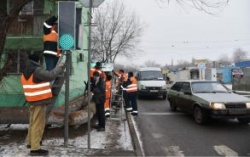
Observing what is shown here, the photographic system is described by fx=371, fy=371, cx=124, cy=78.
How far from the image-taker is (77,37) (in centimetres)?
827

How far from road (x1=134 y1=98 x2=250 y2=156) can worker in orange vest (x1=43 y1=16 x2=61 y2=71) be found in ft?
10.5

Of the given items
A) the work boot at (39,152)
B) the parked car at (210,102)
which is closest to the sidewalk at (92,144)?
the work boot at (39,152)

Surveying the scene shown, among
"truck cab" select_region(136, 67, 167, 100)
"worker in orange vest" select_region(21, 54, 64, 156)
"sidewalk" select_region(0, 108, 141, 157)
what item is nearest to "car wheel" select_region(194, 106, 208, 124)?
"sidewalk" select_region(0, 108, 141, 157)

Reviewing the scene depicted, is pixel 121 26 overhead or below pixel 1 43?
overhead

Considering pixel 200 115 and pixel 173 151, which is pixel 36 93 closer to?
pixel 173 151

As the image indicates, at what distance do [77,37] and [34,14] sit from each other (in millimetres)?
9368

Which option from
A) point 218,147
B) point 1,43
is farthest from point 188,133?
point 1,43

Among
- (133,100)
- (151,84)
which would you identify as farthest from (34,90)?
(151,84)

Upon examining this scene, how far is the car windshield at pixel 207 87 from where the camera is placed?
14.1m

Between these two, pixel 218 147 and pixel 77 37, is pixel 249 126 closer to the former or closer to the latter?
pixel 218 147

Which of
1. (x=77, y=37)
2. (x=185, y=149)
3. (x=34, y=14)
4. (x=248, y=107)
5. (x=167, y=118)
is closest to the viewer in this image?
(x=77, y=37)

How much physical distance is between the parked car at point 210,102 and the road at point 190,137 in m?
0.45

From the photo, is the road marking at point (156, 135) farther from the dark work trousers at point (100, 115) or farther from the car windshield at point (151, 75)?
the car windshield at point (151, 75)

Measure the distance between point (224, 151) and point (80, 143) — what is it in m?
3.53
